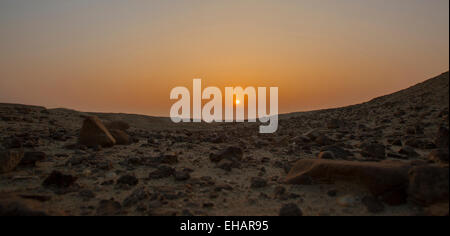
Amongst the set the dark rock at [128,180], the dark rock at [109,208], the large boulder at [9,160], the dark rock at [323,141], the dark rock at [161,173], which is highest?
the dark rock at [323,141]

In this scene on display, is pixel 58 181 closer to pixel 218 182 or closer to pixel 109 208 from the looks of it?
pixel 109 208

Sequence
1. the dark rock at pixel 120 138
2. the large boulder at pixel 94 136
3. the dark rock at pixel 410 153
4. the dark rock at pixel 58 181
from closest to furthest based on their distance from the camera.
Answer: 1. the dark rock at pixel 58 181
2. the dark rock at pixel 410 153
3. the large boulder at pixel 94 136
4. the dark rock at pixel 120 138

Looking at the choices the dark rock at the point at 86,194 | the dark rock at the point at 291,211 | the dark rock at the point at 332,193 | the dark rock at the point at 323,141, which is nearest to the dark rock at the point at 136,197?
the dark rock at the point at 86,194

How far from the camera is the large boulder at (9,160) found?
4.63 m

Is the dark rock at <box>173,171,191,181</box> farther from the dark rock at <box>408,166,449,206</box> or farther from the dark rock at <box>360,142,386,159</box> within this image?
the dark rock at <box>360,142,386,159</box>

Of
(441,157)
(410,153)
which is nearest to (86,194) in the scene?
(441,157)

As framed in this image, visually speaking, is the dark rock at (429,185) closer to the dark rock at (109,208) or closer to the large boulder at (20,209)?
the dark rock at (109,208)

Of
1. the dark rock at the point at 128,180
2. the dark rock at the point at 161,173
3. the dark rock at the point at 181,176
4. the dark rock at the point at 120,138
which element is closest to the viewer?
the dark rock at the point at 128,180

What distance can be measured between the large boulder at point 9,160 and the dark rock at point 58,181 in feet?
3.47

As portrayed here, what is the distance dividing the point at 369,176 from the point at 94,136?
21.1 ft

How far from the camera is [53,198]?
376 cm

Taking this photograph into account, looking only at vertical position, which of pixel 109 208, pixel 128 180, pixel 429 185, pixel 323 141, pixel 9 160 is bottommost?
pixel 109 208

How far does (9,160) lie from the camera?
4.70 m
